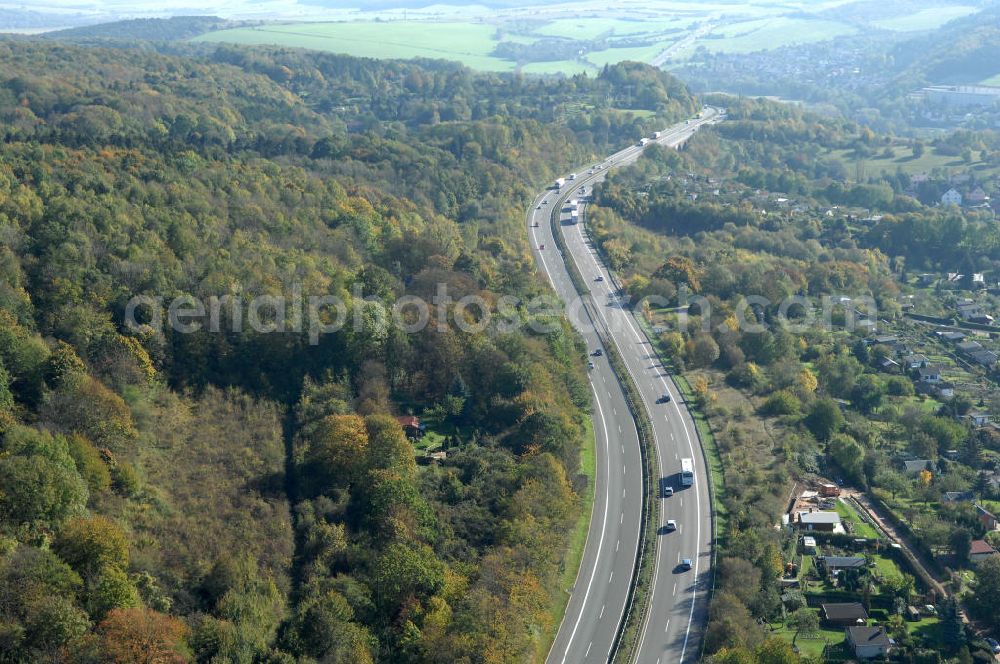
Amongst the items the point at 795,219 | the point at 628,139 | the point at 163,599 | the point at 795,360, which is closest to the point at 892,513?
the point at 795,360

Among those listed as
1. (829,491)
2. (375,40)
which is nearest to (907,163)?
(829,491)

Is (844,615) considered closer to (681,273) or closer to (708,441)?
(708,441)

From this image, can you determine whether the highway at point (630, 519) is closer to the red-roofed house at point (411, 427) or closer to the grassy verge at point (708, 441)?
the grassy verge at point (708, 441)

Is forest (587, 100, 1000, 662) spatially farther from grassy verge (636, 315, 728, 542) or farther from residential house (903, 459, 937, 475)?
grassy verge (636, 315, 728, 542)

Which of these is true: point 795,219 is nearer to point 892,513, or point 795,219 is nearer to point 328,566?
point 892,513

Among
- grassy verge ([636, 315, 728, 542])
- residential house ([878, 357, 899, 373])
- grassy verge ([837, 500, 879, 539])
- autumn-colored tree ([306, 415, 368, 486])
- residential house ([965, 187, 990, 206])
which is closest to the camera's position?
autumn-colored tree ([306, 415, 368, 486])

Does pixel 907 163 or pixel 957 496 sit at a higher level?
pixel 907 163

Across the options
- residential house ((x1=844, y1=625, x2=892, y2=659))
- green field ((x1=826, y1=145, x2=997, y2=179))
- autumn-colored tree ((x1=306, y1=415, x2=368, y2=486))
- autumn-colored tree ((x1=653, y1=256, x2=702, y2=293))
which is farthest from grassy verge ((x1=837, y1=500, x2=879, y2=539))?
green field ((x1=826, y1=145, x2=997, y2=179))
